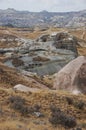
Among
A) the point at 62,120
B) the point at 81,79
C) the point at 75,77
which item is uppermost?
the point at 62,120

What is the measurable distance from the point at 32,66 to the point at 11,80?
17.4 metres

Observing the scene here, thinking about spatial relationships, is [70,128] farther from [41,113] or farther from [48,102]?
[48,102]

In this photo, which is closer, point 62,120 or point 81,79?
point 62,120

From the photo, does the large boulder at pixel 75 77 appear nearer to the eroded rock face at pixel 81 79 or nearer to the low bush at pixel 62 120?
the eroded rock face at pixel 81 79

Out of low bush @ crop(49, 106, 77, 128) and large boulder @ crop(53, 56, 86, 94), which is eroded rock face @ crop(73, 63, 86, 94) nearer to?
large boulder @ crop(53, 56, 86, 94)

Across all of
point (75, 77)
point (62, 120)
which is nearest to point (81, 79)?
point (75, 77)

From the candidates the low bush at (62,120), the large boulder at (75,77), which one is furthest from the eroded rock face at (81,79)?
the low bush at (62,120)

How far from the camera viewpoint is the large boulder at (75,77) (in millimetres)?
30250

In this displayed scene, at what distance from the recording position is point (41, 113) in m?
20.0

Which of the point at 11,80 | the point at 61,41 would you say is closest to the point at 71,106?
the point at 11,80

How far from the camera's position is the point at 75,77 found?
3017 cm

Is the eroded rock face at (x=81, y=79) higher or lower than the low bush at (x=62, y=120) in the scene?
lower

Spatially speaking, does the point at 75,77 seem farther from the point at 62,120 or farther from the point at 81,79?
the point at 62,120

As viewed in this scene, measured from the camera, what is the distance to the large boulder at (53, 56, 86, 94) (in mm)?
30250
